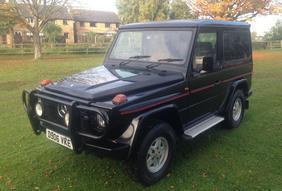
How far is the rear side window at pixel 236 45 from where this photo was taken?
5.91m

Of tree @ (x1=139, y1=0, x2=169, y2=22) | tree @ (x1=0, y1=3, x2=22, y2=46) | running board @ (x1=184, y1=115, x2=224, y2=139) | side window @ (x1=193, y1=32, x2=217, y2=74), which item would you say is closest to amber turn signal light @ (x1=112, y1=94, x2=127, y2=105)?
running board @ (x1=184, y1=115, x2=224, y2=139)

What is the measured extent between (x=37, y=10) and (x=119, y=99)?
88.2ft

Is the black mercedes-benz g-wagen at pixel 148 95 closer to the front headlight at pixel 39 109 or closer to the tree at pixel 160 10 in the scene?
the front headlight at pixel 39 109

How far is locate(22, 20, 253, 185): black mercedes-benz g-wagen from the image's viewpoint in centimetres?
375

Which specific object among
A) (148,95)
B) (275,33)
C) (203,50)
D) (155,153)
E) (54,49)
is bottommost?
(155,153)

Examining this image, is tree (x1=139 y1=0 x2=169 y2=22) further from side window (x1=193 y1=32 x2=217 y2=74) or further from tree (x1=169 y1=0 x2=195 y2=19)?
side window (x1=193 y1=32 x2=217 y2=74)

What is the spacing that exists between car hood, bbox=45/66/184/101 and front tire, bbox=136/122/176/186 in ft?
2.00

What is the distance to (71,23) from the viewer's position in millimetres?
60375

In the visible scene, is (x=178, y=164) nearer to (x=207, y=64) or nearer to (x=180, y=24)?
(x=207, y=64)

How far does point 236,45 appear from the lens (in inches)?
248

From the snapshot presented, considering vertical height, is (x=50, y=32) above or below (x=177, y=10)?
below

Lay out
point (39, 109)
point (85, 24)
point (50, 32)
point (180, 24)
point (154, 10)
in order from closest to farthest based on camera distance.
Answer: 1. point (39, 109)
2. point (180, 24)
3. point (154, 10)
4. point (50, 32)
5. point (85, 24)

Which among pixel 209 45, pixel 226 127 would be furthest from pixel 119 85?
pixel 226 127

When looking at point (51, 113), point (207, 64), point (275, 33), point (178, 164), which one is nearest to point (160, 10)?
point (275, 33)
